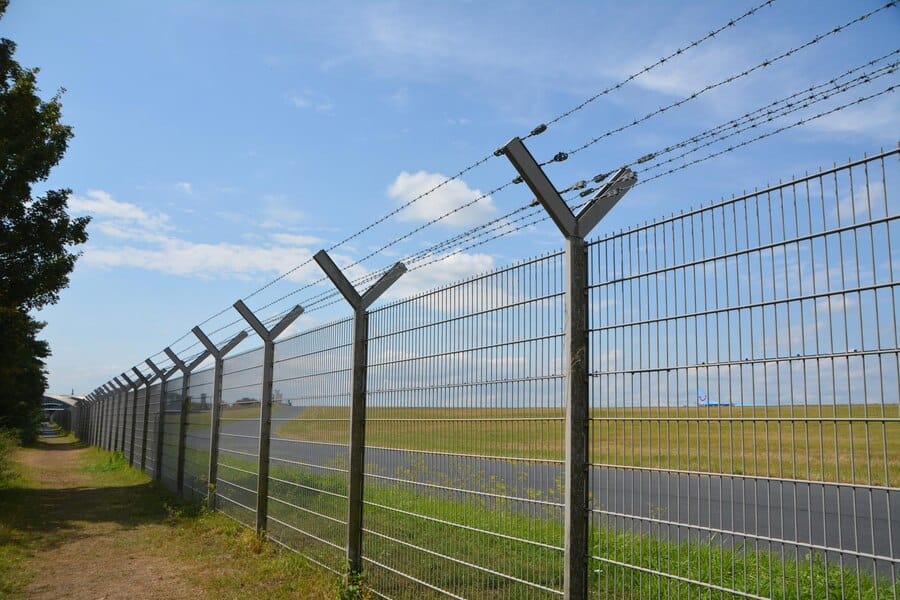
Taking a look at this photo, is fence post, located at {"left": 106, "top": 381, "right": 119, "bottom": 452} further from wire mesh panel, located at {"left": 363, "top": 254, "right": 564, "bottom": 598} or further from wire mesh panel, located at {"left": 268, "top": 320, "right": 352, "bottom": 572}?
wire mesh panel, located at {"left": 363, "top": 254, "right": 564, "bottom": 598}

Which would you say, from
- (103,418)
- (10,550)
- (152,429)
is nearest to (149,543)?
(10,550)

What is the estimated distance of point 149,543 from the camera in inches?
392

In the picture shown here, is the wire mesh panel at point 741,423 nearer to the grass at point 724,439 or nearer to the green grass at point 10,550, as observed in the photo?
the grass at point 724,439

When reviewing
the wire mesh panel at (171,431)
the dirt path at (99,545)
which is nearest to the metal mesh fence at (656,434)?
the dirt path at (99,545)

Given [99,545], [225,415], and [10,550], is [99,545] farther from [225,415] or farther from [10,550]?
[225,415]

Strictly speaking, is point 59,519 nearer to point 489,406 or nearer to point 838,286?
point 489,406

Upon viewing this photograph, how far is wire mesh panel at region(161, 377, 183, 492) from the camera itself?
1477 centimetres

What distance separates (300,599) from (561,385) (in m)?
3.58

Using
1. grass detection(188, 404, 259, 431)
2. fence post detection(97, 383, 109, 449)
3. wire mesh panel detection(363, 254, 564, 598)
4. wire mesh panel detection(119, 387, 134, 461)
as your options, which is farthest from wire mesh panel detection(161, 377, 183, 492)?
Answer: fence post detection(97, 383, 109, 449)

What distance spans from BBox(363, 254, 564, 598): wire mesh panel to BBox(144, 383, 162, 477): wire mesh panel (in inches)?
481

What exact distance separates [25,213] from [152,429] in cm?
550

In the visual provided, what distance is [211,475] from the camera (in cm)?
1145

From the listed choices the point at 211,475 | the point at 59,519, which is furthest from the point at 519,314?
the point at 59,519

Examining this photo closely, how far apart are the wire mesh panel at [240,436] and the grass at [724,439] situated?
5117mm
